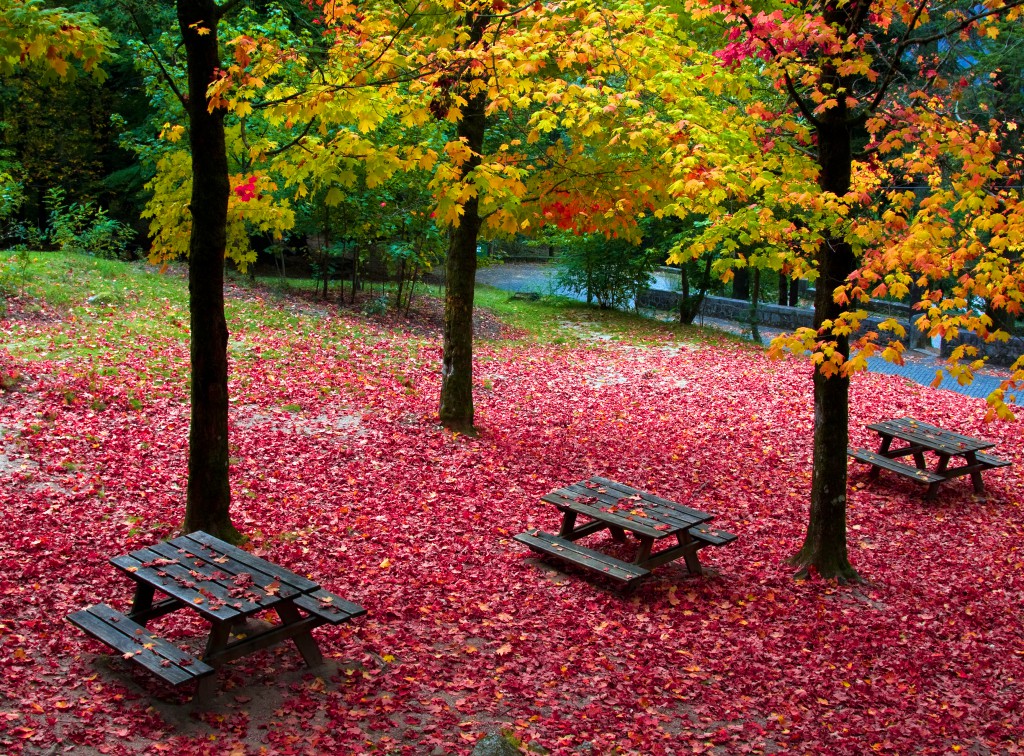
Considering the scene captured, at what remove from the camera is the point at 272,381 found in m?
11.8

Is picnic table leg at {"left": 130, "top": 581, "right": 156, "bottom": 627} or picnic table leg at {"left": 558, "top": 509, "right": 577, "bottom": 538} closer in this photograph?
picnic table leg at {"left": 130, "top": 581, "right": 156, "bottom": 627}

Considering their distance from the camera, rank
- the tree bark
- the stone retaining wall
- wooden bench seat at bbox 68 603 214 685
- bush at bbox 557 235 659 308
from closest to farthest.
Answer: wooden bench seat at bbox 68 603 214 685
the tree bark
bush at bbox 557 235 659 308
the stone retaining wall

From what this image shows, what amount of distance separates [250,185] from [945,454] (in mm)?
8197

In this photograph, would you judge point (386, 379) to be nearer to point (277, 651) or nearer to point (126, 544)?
point (126, 544)

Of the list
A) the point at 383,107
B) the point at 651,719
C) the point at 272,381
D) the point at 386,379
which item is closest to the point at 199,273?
the point at 383,107

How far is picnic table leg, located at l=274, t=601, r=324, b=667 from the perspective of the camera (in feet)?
17.0

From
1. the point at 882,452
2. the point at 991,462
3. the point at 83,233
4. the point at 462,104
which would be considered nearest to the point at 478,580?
the point at 462,104

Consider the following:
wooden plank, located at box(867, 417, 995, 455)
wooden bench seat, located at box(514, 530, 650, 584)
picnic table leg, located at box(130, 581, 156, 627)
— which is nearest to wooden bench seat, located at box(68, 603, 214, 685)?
picnic table leg, located at box(130, 581, 156, 627)

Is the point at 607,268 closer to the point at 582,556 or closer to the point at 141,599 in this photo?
the point at 582,556

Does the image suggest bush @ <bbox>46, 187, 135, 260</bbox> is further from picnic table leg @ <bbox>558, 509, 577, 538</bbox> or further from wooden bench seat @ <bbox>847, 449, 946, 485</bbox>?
wooden bench seat @ <bbox>847, 449, 946, 485</bbox>

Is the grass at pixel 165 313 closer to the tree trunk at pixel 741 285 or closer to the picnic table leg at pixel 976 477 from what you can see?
the tree trunk at pixel 741 285

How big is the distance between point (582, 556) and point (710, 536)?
1.16 m

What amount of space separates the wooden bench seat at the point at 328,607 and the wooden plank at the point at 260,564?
0.26 ft

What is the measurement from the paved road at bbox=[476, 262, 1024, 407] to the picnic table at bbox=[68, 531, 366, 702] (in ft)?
14.0
